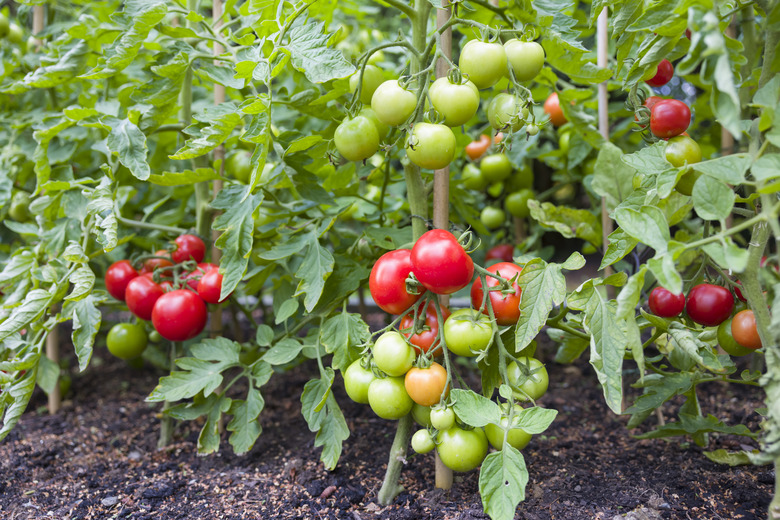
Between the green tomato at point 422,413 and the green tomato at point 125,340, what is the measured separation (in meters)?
0.76

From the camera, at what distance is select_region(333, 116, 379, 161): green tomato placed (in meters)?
0.87

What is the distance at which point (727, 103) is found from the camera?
0.62 meters

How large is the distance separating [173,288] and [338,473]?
544 mm

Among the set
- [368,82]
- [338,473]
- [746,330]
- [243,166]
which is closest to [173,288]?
[243,166]

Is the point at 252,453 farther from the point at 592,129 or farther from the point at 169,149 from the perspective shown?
the point at 592,129

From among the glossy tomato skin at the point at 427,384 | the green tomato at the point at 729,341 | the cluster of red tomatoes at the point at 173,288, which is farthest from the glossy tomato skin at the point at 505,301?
the cluster of red tomatoes at the point at 173,288

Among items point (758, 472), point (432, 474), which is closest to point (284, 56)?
point (432, 474)

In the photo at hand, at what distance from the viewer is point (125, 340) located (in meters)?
1.30

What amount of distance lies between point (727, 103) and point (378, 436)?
99 centimetres

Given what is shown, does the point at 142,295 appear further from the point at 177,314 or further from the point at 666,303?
the point at 666,303

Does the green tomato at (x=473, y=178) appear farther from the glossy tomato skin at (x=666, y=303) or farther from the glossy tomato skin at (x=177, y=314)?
the glossy tomato skin at (x=177, y=314)

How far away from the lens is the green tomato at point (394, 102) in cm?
83

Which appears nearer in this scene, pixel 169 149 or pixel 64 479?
pixel 64 479

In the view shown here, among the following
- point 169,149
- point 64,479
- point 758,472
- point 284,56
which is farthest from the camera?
point 169,149
